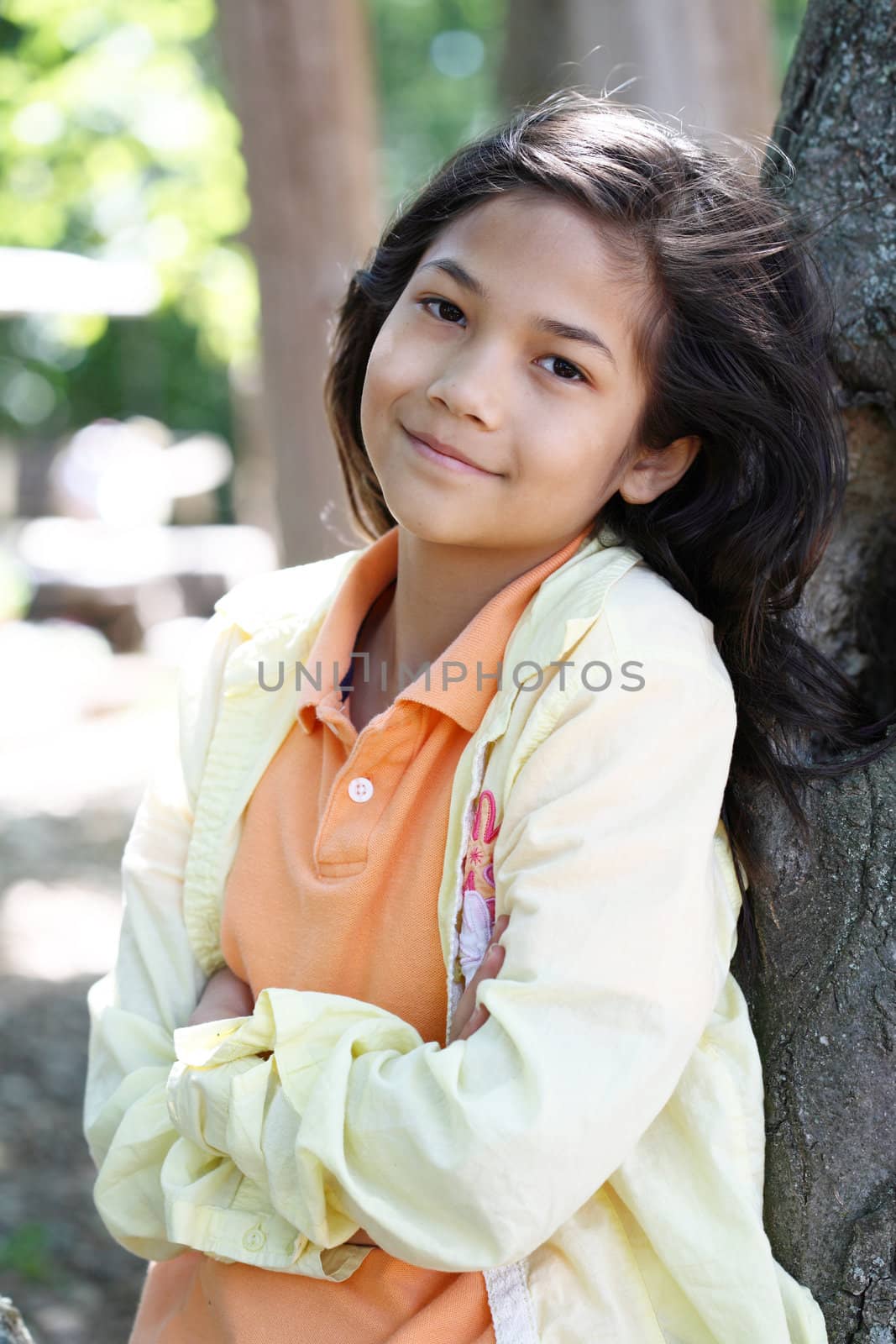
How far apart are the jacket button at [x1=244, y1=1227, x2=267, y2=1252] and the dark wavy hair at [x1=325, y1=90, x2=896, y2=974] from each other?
0.71 meters

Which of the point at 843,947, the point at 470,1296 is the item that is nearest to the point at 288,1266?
the point at 470,1296

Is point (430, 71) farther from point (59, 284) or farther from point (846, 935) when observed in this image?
point (846, 935)

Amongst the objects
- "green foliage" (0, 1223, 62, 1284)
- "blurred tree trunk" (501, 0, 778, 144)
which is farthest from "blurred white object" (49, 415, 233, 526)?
"green foliage" (0, 1223, 62, 1284)

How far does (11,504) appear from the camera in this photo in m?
16.1

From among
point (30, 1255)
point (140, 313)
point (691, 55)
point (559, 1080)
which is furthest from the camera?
point (140, 313)

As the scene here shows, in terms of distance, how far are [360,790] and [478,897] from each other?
0.72 feet

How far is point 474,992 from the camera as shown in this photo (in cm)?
154

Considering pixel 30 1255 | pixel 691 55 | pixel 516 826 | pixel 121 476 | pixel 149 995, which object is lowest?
pixel 121 476

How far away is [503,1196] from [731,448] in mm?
1020

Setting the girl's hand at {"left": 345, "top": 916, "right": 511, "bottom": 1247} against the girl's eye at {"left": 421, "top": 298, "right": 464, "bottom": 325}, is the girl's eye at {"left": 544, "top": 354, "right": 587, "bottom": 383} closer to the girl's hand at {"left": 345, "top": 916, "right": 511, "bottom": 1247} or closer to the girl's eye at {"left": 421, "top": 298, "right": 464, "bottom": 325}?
the girl's eye at {"left": 421, "top": 298, "right": 464, "bottom": 325}

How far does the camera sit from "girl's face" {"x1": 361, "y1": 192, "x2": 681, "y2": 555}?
5.43 ft

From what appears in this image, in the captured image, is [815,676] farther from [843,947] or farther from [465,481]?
[465,481]

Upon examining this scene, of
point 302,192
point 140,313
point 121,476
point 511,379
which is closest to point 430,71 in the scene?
point 121,476

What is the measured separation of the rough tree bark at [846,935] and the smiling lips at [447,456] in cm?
57
